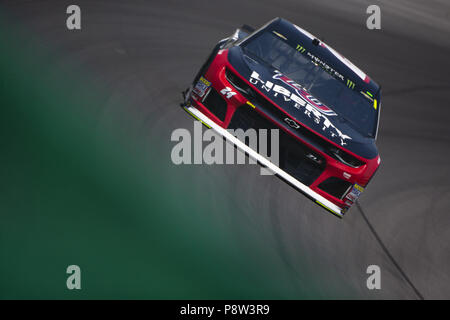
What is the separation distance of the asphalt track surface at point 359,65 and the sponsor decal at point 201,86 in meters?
0.83

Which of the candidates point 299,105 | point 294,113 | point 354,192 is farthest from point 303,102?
point 354,192

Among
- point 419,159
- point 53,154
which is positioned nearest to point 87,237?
point 53,154

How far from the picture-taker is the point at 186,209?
557 centimetres

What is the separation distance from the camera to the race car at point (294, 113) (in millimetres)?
5309

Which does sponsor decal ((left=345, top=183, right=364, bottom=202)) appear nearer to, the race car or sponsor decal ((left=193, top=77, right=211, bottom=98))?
the race car

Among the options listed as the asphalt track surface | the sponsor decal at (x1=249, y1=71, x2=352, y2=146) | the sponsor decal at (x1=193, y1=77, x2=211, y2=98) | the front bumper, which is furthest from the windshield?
the asphalt track surface

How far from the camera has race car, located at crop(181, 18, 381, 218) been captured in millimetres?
5309

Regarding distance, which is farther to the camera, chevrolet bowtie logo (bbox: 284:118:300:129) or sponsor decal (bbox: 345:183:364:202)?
sponsor decal (bbox: 345:183:364:202)

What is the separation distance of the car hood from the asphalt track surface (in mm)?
1153

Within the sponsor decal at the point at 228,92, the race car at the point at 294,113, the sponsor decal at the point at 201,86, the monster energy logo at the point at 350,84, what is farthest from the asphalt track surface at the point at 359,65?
the monster energy logo at the point at 350,84

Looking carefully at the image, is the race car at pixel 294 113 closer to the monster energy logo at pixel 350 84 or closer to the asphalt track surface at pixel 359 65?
the monster energy logo at pixel 350 84

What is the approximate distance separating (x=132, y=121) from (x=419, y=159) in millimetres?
4655

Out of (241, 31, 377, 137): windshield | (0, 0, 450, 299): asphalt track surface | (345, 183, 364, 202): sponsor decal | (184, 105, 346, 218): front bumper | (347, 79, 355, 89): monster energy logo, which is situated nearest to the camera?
(184, 105, 346, 218): front bumper

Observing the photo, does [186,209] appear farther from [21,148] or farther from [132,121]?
[21,148]
